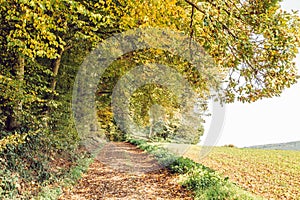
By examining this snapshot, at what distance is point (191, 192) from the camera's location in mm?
7637

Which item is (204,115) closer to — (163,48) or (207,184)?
(163,48)

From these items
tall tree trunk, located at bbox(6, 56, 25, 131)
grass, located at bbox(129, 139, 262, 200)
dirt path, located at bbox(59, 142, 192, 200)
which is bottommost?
dirt path, located at bbox(59, 142, 192, 200)

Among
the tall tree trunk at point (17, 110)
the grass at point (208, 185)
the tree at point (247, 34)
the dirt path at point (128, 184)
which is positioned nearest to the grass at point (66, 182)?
the dirt path at point (128, 184)

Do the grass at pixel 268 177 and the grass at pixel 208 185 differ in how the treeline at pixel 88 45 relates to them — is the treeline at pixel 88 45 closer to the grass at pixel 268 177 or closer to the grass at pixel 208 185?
the grass at pixel 208 185

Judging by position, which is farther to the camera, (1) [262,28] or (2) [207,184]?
(2) [207,184]

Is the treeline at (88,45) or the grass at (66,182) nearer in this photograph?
the treeline at (88,45)

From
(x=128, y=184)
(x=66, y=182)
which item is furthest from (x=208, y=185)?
(x=66, y=182)

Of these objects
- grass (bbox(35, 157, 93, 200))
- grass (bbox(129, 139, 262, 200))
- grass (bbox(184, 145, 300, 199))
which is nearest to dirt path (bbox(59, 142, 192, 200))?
grass (bbox(35, 157, 93, 200))

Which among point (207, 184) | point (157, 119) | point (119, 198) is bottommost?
point (119, 198)

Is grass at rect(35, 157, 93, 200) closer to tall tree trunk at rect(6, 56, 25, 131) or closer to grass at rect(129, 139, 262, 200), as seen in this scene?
tall tree trunk at rect(6, 56, 25, 131)

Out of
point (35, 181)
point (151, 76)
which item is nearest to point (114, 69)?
point (151, 76)

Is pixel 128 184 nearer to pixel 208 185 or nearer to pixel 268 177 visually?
pixel 208 185

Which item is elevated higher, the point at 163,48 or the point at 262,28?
the point at 163,48

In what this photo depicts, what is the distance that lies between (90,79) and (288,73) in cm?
1005
